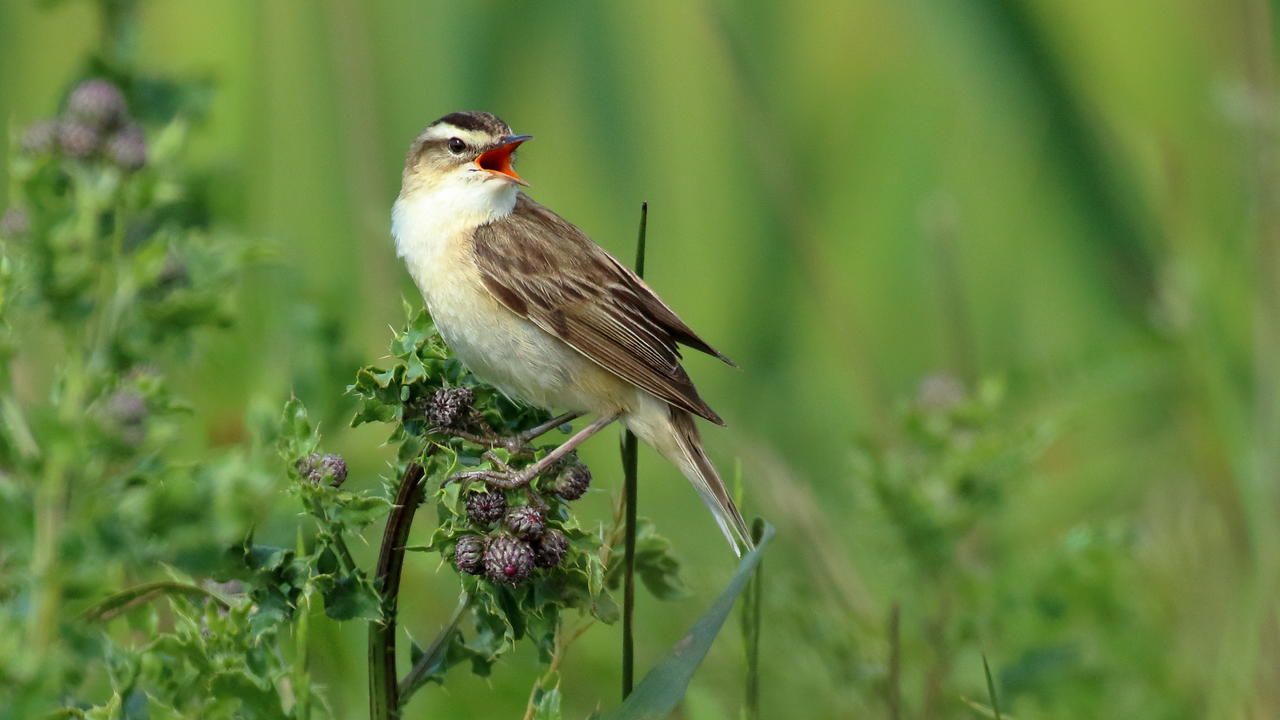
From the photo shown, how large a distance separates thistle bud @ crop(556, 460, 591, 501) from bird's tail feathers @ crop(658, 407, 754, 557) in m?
0.80

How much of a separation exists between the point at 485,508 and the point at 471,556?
74 millimetres

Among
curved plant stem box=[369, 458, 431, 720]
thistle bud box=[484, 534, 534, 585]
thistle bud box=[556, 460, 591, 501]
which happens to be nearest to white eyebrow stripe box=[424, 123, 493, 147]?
thistle bud box=[556, 460, 591, 501]

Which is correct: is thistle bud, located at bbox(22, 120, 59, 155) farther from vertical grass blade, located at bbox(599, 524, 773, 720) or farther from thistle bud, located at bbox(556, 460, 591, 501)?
vertical grass blade, located at bbox(599, 524, 773, 720)

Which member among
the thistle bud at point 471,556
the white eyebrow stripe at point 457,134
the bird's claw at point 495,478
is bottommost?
the thistle bud at point 471,556

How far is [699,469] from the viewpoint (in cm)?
319

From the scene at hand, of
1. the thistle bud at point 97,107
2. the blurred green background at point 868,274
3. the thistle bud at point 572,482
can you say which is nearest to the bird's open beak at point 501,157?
the blurred green background at point 868,274

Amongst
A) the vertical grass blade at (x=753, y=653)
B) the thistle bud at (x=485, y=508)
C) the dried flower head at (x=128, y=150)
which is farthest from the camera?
the dried flower head at (x=128, y=150)

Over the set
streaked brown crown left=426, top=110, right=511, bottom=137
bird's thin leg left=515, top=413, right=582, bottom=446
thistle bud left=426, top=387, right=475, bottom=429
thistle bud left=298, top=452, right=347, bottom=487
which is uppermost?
streaked brown crown left=426, top=110, right=511, bottom=137

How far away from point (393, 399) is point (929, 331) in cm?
451

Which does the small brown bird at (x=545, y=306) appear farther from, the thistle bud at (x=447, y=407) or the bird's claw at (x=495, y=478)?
the bird's claw at (x=495, y=478)

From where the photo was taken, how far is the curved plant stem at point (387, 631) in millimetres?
1923

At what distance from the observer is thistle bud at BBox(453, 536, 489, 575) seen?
197 centimetres

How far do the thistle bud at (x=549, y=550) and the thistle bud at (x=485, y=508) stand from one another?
0.07m

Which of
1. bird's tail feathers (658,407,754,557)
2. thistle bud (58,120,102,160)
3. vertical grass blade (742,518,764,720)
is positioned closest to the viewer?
vertical grass blade (742,518,764,720)
